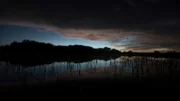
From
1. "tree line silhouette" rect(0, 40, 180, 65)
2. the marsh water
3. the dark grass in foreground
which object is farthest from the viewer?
"tree line silhouette" rect(0, 40, 180, 65)

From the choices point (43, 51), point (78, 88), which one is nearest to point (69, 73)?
point (78, 88)

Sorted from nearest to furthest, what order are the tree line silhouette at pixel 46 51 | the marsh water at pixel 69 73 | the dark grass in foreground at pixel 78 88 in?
the dark grass in foreground at pixel 78 88, the marsh water at pixel 69 73, the tree line silhouette at pixel 46 51

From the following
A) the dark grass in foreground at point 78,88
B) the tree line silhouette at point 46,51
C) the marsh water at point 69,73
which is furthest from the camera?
the tree line silhouette at point 46,51

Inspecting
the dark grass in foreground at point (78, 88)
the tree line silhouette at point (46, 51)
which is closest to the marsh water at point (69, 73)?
the dark grass in foreground at point (78, 88)

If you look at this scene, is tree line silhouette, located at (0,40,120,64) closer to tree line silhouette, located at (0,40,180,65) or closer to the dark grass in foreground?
tree line silhouette, located at (0,40,180,65)

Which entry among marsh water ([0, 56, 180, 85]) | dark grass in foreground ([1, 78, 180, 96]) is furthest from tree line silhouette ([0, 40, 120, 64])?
dark grass in foreground ([1, 78, 180, 96])

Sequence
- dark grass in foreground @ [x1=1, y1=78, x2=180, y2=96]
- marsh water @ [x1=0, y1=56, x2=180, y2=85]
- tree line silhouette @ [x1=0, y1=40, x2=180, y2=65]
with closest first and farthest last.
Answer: dark grass in foreground @ [x1=1, y1=78, x2=180, y2=96] → marsh water @ [x1=0, y1=56, x2=180, y2=85] → tree line silhouette @ [x1=0, y1=40, x2=180, y2=65]

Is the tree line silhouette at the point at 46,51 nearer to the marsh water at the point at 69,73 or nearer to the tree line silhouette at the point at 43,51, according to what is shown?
the tree line silhouette at the point at 43,51

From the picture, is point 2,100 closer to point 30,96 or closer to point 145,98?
point 30,96

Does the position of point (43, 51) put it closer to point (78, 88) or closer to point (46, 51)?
point (46, 51)

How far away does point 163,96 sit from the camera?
1784cm

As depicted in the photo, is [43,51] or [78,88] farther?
[43,51]

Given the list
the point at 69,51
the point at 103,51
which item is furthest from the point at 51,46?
the point at 103,51

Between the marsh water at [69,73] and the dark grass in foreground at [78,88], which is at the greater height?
the marsh water at [69,73]
